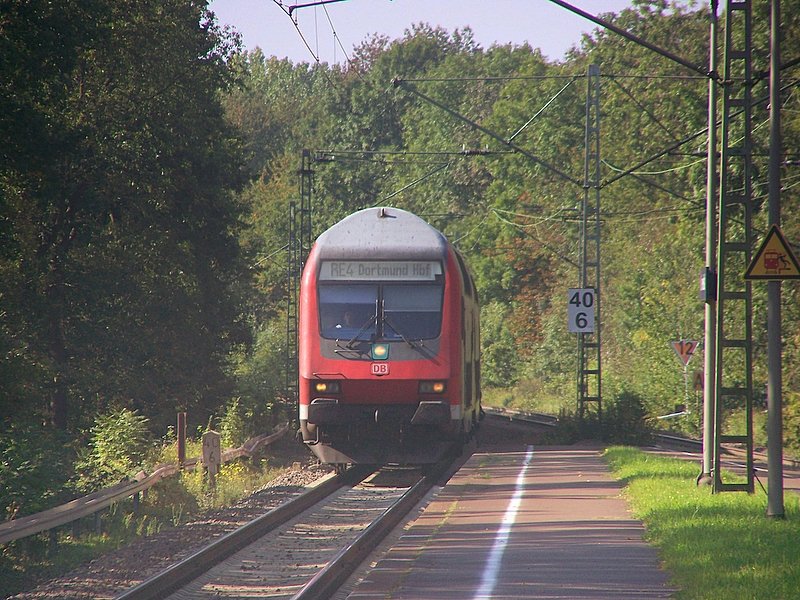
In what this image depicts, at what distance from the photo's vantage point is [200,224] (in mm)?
34844

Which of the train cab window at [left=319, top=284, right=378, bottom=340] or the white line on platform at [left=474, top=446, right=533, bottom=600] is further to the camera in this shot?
the train cab window at [left=319, top=284, right=378, bottom=340]

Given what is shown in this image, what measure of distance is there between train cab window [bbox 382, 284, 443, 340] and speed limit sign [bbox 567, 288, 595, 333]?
28.0ft

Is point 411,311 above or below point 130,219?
below

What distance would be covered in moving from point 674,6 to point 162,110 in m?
27.2

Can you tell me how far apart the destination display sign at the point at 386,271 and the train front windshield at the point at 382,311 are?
0.11 meters

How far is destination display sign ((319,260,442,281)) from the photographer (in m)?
20.8

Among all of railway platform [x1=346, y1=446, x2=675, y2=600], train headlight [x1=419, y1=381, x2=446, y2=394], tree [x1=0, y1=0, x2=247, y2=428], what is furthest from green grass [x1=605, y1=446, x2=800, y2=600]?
tree [x1=0, y1=0, x2=247, y2=428]

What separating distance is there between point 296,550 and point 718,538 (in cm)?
437

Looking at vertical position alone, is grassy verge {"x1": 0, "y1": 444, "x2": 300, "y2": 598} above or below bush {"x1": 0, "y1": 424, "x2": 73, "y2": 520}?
below

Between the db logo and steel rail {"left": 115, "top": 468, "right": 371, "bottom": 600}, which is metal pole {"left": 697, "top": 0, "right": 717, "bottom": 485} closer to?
the db logo

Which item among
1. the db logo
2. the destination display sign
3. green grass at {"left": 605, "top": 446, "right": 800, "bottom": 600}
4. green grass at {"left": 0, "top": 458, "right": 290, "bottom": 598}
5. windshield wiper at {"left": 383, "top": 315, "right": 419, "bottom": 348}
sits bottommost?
green grass at {"left": 0, "top": 458, "right": 290, "bottom": 598}

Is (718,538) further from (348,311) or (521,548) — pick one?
(348,311)

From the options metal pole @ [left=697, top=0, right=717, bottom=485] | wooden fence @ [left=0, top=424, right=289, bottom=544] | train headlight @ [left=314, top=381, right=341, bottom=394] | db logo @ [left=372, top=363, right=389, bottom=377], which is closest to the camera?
wooden fence @ [left=0, top=424, right=289, bottom=544]

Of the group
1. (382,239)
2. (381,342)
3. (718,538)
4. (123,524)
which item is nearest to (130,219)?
(382,239)
